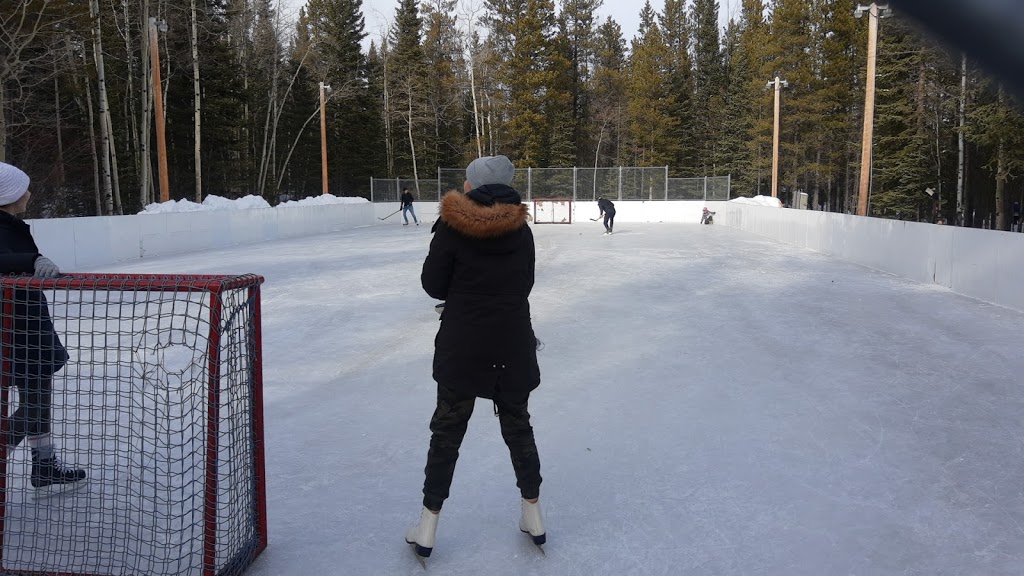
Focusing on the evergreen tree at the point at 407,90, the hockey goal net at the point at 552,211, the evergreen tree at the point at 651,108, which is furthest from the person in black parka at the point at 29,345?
the evergreen tree at the point at 651,108

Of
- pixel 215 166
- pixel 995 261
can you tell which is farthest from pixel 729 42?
pixel 995 261

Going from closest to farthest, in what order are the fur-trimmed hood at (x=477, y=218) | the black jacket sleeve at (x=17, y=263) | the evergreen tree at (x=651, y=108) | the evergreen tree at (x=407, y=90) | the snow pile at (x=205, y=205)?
the fur-trimmed hood at (x=477, y=218), the black jacket sleeve at (x=17, y=263), the snow pile at (x=205, y=205), the evergreen tree at (x=407, y=90), the evergreen tree at (x=651, y=108)

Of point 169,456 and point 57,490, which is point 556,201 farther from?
point 169,456

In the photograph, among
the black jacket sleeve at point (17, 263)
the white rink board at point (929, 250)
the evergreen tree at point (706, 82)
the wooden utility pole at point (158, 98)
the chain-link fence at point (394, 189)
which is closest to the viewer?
the black jacket sleeve at point (17, 263)

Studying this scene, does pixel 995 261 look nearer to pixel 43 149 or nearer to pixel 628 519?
pixel 628 519

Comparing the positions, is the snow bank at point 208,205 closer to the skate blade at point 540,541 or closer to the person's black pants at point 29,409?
the person's black pants at point 29,409

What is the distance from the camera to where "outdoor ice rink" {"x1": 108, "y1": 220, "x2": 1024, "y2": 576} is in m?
3.22

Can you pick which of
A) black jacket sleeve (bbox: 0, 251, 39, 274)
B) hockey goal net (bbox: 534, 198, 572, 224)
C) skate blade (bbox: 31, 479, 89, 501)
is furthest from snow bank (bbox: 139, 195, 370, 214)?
black jacket sleeve (bbox: 0, 251, 39, 274)

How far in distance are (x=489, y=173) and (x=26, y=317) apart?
1.95 metres

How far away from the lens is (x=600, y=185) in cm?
3594

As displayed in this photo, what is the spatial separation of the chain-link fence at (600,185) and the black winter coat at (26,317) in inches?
1227

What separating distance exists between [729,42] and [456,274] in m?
68.3

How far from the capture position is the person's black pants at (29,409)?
3150 mm

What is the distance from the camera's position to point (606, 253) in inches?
648
